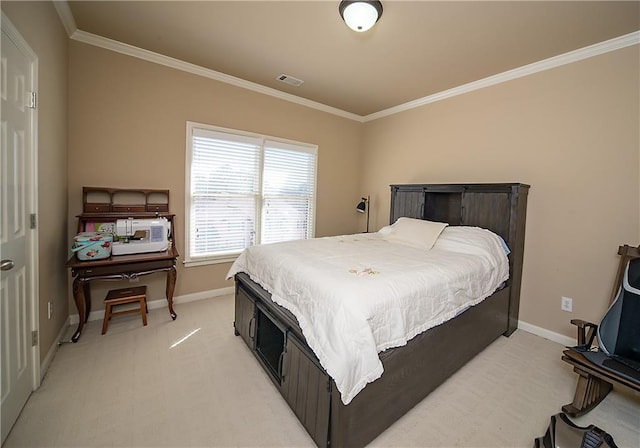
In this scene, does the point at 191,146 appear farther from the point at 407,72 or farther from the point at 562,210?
the point at 562,210

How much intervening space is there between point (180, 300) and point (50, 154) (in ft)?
6.26

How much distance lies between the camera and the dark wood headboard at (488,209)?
2.65 m

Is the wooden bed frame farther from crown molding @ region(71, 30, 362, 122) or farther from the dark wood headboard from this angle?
crown molding @ region(71, 30, 362, 122)

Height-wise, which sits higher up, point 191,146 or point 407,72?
point 407,72

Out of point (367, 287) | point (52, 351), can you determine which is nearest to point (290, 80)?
point (367, 287)

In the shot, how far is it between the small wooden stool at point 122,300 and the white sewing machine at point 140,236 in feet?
1.32

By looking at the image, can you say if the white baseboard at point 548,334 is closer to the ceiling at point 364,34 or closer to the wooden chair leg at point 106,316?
the ceiling at point 364,34

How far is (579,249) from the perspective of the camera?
8.38 ft

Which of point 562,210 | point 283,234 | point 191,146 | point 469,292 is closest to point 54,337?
point 191,146

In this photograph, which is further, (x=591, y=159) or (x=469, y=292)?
(x=591, y=159)

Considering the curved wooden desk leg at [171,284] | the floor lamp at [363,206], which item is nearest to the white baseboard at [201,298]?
the curved wooden desk leg at [171,284]

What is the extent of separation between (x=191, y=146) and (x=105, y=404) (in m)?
2.51

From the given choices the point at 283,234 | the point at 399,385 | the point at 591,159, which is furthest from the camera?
the point at 283,234

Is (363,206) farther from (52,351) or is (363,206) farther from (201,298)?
(52,351)
